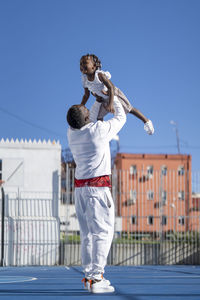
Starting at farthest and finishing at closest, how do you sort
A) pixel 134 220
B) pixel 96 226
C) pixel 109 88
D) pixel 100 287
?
pixel 134 220 → pixel 109 88 → pixel 96 226 → pixel 100 287

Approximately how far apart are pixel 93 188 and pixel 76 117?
67 centimetres

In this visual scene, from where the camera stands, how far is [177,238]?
16141 mm

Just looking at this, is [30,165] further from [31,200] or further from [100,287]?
[100,287]

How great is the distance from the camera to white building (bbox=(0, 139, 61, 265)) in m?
15.2

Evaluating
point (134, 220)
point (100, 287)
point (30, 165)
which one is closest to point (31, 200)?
point (30, 165)

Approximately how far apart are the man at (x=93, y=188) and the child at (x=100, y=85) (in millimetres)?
233

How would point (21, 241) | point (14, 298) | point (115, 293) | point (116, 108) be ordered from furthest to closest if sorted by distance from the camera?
point (21, 241) < point (116, 108) < point (115, 293) < point (14, 298)

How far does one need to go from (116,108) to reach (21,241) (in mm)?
11023

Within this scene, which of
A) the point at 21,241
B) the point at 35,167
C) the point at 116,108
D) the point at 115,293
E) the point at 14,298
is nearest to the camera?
the point at 14,298

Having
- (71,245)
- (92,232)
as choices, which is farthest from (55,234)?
(92,232)

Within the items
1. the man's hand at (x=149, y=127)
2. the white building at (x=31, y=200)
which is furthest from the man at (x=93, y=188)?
the white building at (x=31, y=200)

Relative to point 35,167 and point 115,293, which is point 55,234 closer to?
point 35,167

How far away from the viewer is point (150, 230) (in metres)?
16.1

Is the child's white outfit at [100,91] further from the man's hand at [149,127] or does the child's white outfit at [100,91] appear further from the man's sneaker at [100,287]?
the man's sneaker at [100,287]
